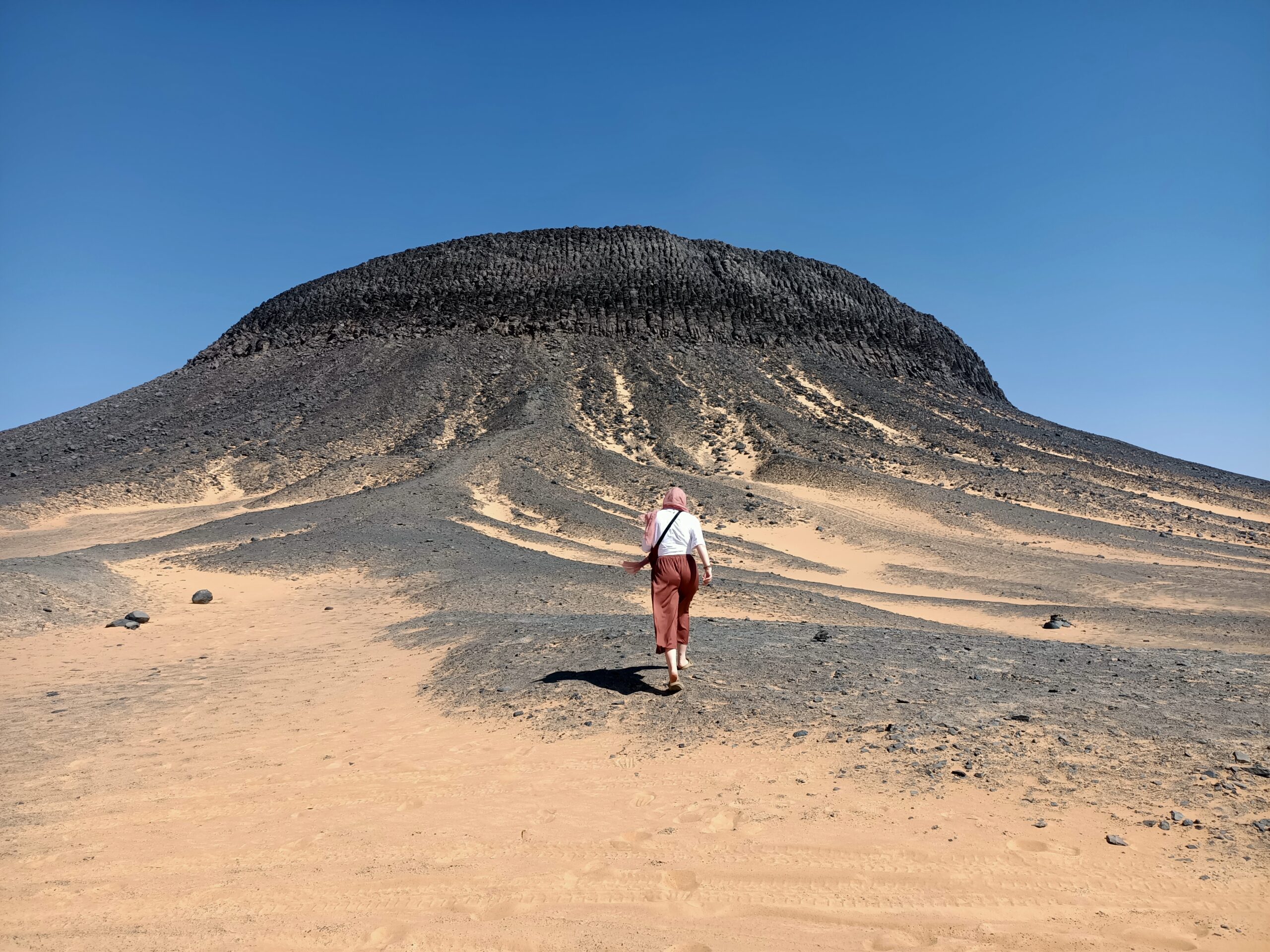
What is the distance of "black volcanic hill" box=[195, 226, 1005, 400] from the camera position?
55.0 metres

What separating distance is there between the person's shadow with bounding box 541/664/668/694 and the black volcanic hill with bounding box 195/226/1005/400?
46693mm

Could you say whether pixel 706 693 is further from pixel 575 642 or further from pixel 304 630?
pixel 304 630

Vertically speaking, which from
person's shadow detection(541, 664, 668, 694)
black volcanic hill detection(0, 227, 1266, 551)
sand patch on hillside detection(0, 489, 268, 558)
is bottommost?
person's shadow detection(541, 664, 668, 694)

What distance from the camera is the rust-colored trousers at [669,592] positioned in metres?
7.25

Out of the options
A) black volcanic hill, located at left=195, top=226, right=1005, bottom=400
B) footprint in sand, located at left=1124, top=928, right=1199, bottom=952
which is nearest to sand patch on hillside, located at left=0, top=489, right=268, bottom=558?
black volcanic hill, located at left=195, top=226, right=1005, bottom=400

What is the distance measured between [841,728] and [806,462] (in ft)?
101

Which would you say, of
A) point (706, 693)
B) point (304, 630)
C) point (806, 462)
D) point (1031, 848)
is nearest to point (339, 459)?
point (806, 462)

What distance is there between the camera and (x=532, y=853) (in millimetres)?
4727

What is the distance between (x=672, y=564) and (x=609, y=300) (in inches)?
1977

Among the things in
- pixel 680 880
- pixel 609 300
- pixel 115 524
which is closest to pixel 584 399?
pixel 609 300

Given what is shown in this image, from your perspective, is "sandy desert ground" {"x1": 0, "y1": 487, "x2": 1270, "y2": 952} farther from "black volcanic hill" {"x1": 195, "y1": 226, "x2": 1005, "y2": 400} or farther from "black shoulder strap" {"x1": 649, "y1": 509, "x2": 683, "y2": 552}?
"black volcanic hill" {"x1": 195, "y1": 226, "x2": 1005, "y2": 400}

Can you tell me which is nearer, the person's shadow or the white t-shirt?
the white t-shirt

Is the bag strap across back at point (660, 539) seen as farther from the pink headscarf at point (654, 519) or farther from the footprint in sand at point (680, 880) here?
the footprint in sand at point (680, 880)

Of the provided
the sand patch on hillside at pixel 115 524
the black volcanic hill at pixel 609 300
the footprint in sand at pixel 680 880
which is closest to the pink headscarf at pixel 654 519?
the footprint in sand at pixel 680 880
